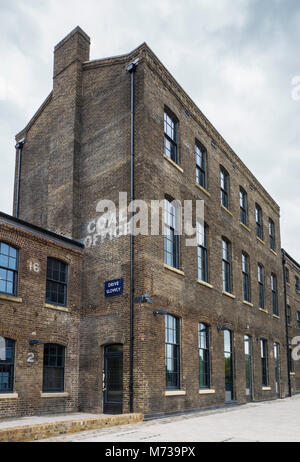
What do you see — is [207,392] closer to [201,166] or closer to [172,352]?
[172,352]

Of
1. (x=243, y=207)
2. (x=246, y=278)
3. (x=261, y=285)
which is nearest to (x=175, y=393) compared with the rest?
(x=246, y=278)

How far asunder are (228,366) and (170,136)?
1031cm

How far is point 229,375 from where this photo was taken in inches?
845

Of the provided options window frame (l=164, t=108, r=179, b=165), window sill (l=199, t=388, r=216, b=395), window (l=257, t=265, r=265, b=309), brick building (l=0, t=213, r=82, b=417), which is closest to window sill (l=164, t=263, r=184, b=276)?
brick building (l=0, t=213, r=82, b=417)

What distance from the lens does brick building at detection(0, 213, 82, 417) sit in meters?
14.6

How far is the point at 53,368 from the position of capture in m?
16.1

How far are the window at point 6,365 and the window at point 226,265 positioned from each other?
35.3ft

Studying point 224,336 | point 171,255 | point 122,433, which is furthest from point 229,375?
point 122,433

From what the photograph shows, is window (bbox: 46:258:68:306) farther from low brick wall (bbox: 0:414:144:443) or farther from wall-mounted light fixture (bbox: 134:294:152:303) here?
low brick wall (bbox: 0:414:144:443)

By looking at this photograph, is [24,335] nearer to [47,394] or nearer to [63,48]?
[47,394]

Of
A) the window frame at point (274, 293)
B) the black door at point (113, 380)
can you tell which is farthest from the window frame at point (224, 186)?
the black door at point (113, 380)

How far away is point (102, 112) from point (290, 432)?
13.1m

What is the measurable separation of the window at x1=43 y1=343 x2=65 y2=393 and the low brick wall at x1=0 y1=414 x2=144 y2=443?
11.9 ft

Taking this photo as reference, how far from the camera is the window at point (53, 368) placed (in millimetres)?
15835
